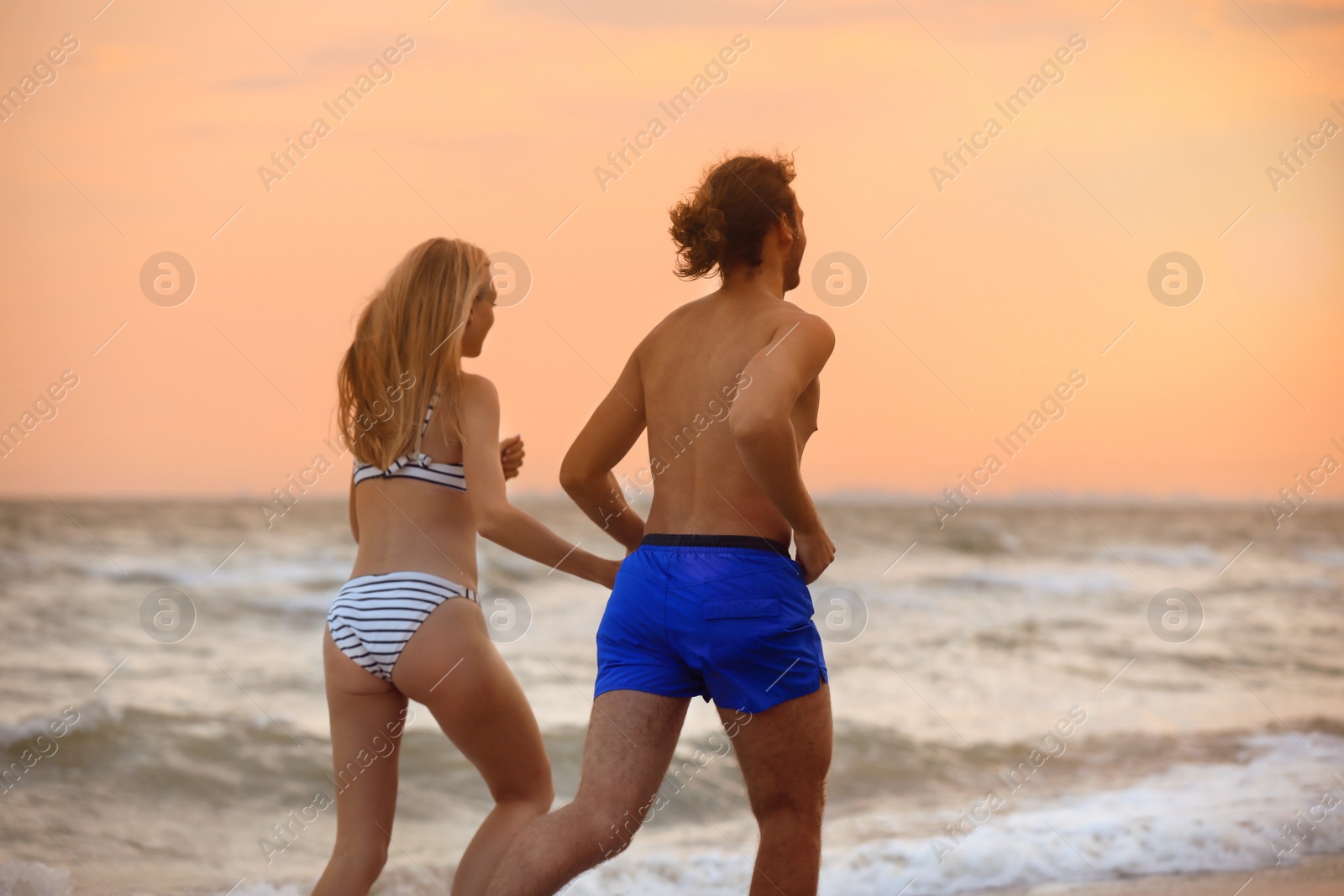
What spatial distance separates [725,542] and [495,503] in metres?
0.53

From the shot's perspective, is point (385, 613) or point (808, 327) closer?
point (808, 327)

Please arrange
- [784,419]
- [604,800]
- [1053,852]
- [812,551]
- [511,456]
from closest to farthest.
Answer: [784,419] → [604,800] → [812,551] → [511,456] → [1053,852]

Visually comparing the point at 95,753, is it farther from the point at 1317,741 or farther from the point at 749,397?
the point at 1317,741

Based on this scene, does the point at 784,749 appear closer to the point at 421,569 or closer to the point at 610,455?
the point at 610,455

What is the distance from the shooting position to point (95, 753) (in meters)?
6.09

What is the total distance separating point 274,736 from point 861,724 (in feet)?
11.4

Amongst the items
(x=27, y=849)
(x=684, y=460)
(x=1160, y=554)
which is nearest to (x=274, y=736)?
(x=27, y=849)

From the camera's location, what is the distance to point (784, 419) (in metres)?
2.13

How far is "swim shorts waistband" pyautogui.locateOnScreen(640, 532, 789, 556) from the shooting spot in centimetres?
228

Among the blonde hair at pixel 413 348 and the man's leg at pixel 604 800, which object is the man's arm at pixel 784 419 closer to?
the man's leg at pixel 604 800

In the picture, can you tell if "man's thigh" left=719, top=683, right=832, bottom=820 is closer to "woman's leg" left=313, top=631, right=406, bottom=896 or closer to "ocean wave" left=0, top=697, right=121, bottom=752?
"woman's leg" left=313, top=631, right=406, bottom=896

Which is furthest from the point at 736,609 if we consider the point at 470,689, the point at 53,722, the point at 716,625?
the point at 53,722

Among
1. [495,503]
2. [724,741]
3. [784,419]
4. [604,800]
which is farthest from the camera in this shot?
[724,741]

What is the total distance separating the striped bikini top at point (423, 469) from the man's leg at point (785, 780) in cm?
83
